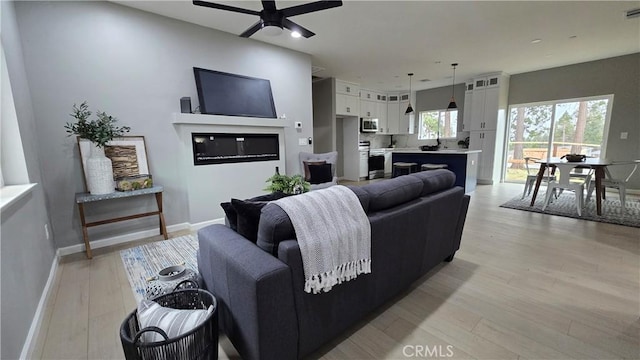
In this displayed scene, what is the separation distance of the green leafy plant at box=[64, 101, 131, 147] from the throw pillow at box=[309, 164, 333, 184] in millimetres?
2579

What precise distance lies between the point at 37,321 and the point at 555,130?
871 centimetres

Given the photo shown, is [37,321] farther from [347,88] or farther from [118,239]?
[347,88]

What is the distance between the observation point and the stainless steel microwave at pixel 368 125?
7.55 meters

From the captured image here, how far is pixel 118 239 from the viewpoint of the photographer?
3.11 m

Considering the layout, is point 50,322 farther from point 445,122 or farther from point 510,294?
point 445,122

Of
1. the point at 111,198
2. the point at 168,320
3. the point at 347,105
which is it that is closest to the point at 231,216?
the point at 168,320

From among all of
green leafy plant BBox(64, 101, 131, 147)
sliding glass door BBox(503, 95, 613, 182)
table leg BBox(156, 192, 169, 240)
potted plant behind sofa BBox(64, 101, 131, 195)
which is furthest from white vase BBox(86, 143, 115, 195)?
sliding glass door BBox(503, 95, 613, 182)

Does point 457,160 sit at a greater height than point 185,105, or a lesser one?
lesser

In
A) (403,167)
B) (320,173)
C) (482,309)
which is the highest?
(320,173)

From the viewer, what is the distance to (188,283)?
1.52 metres

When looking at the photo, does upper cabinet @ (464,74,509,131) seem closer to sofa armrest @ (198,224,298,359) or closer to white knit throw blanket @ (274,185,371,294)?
white knit throw blanket @ (274,185,371,294)

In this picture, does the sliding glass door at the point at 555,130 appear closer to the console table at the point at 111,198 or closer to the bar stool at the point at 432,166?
the bar stool at the point at 432,166

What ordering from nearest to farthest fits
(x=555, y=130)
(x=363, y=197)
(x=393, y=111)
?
(x=363, y=197), (x=555, y=130), (x=393, y=111)

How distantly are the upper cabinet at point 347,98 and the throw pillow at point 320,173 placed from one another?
9.46 feet
